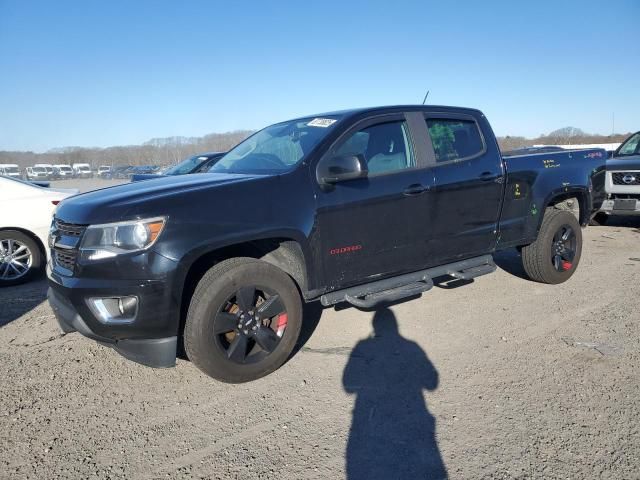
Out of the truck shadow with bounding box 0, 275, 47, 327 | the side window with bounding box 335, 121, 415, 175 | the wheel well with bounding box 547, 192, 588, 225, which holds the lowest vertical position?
the truck shadow with bounding box 0, 275, 47, 327

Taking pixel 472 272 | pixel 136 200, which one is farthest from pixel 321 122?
pixel 472 272

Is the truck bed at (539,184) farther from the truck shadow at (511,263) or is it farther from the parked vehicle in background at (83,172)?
the parked vehicle in background at (83,172)

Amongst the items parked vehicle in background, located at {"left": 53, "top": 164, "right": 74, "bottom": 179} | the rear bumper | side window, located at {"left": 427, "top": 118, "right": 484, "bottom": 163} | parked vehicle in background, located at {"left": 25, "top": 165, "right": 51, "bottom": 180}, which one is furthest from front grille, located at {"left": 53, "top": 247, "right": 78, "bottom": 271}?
parked vehicle in background, located at {"left": 53, "top": 164, "right": 74, "bottom": 179}

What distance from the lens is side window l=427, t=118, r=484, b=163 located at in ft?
13.4

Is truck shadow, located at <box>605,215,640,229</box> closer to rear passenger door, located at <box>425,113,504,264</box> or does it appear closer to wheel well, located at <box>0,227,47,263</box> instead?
rear passenger door, located at <box>425,113,504,264</box>

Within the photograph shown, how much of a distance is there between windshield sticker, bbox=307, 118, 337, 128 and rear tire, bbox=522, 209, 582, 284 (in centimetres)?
282

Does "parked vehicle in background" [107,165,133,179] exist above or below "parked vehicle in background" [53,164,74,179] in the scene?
below

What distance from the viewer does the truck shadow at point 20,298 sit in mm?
4598

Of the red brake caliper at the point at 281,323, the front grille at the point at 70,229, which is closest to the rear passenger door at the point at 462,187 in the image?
the red brake caliper at the point at 281,323

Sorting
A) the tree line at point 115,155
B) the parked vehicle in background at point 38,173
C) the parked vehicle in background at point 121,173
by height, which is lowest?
the parked vehicle in background at point 121,173

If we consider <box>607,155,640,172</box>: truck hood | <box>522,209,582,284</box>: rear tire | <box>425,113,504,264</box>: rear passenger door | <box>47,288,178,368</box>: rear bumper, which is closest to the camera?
<box>47,288,178,368</box>: rear bumper

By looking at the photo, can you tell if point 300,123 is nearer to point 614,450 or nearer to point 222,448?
point 222,448

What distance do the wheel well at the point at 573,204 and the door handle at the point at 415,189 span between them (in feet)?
7.56

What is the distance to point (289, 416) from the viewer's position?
2.74 m
